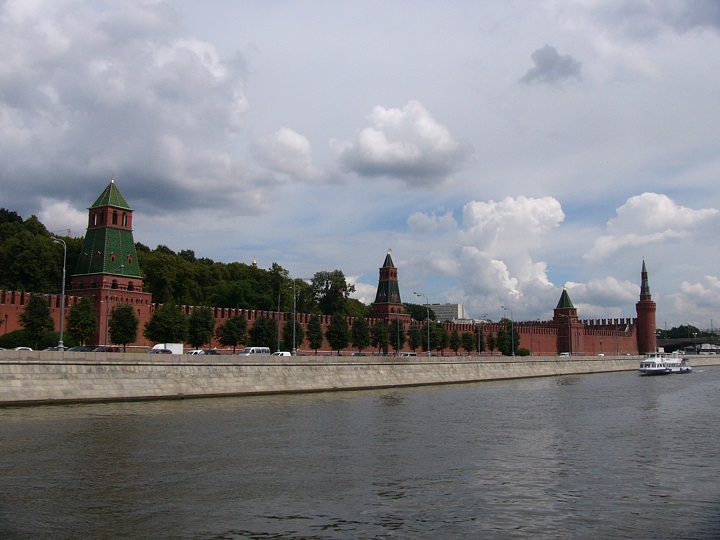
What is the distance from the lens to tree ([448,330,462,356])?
81.4 meters

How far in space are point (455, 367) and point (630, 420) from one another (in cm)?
2710

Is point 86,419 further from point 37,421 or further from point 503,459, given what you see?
point 503,459

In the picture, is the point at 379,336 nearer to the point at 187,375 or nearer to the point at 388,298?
the point at 388,298

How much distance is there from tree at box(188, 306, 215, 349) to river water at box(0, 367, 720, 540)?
22.6 meters

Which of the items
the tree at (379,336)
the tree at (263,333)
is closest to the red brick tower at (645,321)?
the tree at (379,336)

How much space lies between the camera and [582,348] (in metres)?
111

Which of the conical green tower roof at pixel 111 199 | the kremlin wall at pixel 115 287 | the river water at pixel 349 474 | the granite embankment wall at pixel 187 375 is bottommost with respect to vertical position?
the river water at pixel 349 474

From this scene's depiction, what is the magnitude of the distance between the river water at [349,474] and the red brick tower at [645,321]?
96.9 meters

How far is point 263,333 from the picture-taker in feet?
189

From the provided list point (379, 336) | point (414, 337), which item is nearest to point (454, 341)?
point (414, 337)

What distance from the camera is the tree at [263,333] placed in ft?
189

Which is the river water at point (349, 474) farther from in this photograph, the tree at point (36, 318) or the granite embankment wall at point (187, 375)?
the tree at point (36, 318)

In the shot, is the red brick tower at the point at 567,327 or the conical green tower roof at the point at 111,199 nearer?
the conical green tower roof at the point at 111,199

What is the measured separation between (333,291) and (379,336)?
50.0 feet
